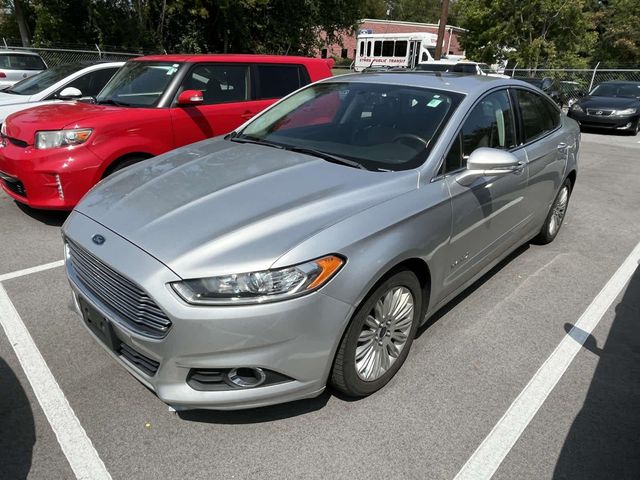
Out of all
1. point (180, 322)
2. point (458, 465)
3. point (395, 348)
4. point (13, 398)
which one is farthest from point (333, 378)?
point (13, 398)

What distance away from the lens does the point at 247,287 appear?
203 cm

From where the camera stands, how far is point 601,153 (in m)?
10.9

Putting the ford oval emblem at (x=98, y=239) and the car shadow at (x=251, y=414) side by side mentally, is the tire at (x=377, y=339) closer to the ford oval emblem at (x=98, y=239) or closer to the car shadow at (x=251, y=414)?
the car shadow at (x=251, y=414)

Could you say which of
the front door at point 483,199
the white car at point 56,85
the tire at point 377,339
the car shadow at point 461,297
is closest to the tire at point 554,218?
the car shadow at point 461,297

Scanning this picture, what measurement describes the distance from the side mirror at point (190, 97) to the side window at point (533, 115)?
3.16 meters

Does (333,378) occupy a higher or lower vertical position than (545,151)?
lower

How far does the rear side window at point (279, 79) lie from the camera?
605cm

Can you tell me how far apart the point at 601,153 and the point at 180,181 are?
1094cm

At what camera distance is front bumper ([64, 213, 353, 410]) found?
2.01 metres

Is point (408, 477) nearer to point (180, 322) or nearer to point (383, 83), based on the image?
point (180, 322)

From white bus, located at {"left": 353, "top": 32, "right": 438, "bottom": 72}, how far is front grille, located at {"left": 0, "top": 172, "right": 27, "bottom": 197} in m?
25.0

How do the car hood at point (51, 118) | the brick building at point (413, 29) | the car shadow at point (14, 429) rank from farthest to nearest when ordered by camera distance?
1. the brick building at point (413, 29)
2. the car hood at point (51, 118)
3. the car shadow at point (14, 429)

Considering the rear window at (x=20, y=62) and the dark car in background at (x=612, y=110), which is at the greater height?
the rear window at (x=20, y=62)

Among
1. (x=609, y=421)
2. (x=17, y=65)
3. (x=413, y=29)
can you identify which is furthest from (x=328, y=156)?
(x=413, y=29)
